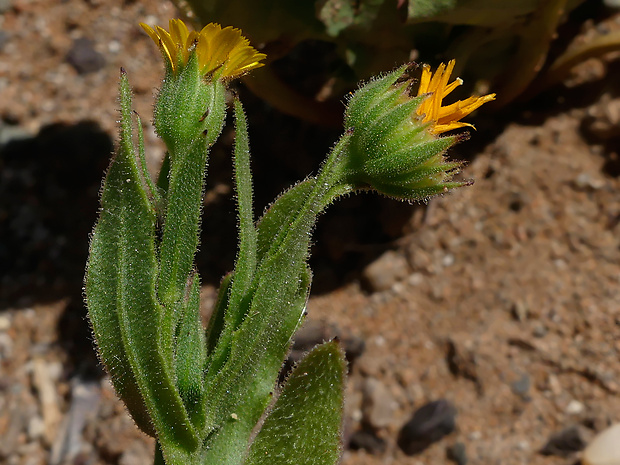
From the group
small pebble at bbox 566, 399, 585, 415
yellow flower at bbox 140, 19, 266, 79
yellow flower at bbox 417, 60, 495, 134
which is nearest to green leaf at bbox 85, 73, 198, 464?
yellow flower at bbox 140, 19, 266, 79

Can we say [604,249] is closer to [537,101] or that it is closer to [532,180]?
[532,180]

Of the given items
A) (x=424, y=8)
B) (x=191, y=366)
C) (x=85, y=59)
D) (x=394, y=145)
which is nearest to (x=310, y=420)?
(x=191, y=366)

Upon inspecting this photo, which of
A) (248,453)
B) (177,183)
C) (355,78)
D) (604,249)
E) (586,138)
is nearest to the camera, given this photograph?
(177,183)

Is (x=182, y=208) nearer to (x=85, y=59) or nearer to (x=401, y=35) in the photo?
(x=401, y=35)

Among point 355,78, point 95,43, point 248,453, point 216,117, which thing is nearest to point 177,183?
point 216,117

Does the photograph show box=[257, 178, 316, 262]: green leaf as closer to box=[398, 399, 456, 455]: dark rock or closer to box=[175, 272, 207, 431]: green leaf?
box=[175, 272, 207, 431]: green leaf

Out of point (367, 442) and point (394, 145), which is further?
point (367, 442)
